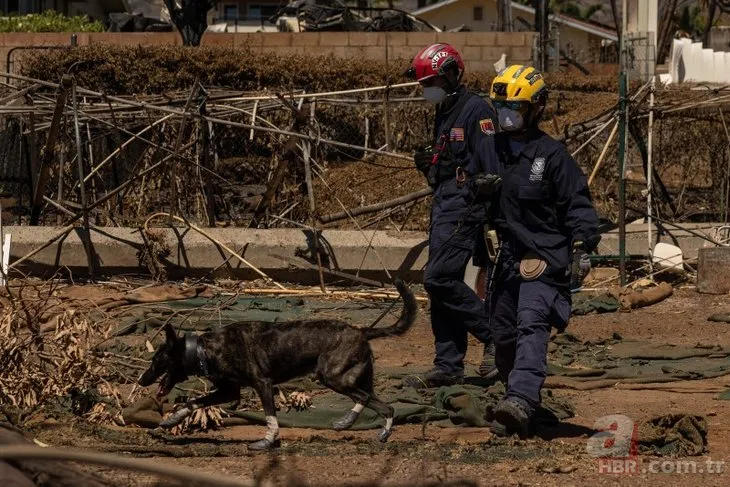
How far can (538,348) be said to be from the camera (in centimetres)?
707

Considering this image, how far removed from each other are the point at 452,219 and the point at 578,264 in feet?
5.82

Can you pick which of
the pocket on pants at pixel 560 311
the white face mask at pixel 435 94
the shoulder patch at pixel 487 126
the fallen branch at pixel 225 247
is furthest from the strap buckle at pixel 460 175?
the fallen branch at pixel 225 247

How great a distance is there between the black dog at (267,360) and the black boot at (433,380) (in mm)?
1294

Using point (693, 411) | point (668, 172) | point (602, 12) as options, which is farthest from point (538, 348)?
point (602, 12)

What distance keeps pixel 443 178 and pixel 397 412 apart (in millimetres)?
1874

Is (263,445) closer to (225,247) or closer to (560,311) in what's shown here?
(560,311)

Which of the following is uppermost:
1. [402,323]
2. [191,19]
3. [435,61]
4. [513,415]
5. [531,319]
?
[191,19]

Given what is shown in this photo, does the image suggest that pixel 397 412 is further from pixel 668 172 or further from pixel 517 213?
pixel 668 172

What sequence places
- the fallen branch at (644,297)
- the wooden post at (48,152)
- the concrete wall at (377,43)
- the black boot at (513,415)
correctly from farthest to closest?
the concrete wall at (377,43) < the wooden post at (48,152) < the fallen branch at (644,297) < the black boot at (513,415)

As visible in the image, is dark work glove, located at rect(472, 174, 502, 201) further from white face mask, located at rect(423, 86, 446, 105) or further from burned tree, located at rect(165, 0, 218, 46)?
burned tree, located at rect(165, 0, 218, 46)

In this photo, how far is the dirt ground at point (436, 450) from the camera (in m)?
6.28

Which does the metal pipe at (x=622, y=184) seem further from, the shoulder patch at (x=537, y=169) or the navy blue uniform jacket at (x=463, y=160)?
the shoulder patch at (x=537, y=169)

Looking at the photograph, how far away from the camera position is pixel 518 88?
7.19m

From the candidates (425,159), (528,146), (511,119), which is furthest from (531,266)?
(425,159)
